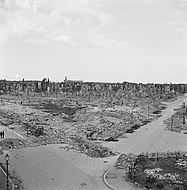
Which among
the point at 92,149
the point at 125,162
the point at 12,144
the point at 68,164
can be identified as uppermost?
the point at 12,144

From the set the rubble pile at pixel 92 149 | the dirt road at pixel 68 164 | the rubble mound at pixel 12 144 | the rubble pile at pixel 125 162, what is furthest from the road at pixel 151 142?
the rubble mound at pixel 12 144

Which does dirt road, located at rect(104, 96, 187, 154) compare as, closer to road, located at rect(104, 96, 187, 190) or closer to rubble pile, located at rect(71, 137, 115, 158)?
road, located at rect(104, 96, 187, 190)

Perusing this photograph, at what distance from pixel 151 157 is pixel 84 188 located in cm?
865

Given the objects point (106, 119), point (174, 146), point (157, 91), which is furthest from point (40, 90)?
point (174, 146)

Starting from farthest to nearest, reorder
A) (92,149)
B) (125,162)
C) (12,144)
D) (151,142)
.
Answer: (151,142), (12,144), (92,149), (125,162)

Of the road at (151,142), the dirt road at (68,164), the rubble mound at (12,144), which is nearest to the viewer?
the dirt road at (68,164)

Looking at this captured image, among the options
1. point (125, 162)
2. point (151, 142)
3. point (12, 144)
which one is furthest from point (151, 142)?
point (12, 144)

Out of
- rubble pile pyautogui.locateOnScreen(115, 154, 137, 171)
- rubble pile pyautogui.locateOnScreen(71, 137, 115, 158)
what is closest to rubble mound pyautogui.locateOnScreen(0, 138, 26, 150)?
rubble pile pyautogui.locateOnScreen(71, 137, 115, 158)

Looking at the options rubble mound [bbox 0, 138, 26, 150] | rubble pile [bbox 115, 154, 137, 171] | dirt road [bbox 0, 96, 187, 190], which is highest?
rubble mound [bbox 0, 138, 26, 150]

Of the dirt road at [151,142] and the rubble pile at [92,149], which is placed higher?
the rubble pile at [92,149]

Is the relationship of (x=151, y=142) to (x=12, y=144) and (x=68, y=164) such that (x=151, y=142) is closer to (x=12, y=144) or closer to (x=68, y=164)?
(x=68, y=164)

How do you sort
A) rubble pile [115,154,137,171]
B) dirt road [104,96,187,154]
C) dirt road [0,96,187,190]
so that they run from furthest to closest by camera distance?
dirt road [104,96,187,154]
rubble pile [115,154,137,171]
dirt road [0,96,187,190]

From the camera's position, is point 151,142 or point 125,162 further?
point 151,142

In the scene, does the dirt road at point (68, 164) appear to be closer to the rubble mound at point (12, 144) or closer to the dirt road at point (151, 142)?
the dirt road at point (151, 142)
